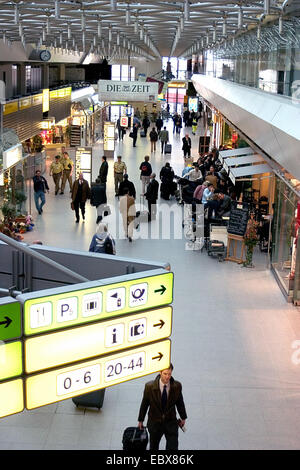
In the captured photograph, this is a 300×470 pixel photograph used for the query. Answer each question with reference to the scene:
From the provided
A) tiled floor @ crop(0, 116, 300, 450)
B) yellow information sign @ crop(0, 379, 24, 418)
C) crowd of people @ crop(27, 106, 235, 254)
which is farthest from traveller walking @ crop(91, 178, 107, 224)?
yellow information sign @ crop(0, 379, 24, 418)

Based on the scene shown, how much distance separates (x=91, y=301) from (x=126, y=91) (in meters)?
28.4

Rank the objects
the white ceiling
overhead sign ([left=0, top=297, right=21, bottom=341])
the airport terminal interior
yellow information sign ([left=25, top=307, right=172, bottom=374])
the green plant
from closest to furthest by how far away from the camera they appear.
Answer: overhead sign ([left=0, top=297, right=21, bottom=341]), yellow information sign ([left=25, top=307, right=172, bottom=374]), the airport terminal interior, the white ceiling, the green plant

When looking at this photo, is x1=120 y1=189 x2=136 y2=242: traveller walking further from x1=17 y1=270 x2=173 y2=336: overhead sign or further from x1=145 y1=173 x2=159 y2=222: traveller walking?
x1=17 y1=270 x2=173 y2=336: overhead sign

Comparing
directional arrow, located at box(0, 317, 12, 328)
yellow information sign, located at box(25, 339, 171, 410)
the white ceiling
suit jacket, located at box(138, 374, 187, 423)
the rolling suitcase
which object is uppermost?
the white ceiling

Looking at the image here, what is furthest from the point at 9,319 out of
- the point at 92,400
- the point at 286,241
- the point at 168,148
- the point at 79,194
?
the point at 168,148

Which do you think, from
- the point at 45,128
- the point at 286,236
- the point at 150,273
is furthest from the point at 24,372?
the point at 45,128

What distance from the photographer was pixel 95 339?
4605 mm

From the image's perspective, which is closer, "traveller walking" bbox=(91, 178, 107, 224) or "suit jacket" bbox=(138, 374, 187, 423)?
"suit jacket" bbox=(138, 374, 187, 423)

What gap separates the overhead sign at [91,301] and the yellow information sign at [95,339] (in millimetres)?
54

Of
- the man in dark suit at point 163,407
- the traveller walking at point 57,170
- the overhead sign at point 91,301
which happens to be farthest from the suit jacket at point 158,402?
the traveller walking at point 57,170

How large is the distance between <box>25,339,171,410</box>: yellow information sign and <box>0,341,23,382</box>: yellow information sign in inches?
4.6

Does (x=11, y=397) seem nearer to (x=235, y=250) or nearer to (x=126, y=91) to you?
(x=235, y=250)

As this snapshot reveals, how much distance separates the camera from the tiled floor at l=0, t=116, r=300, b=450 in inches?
351
